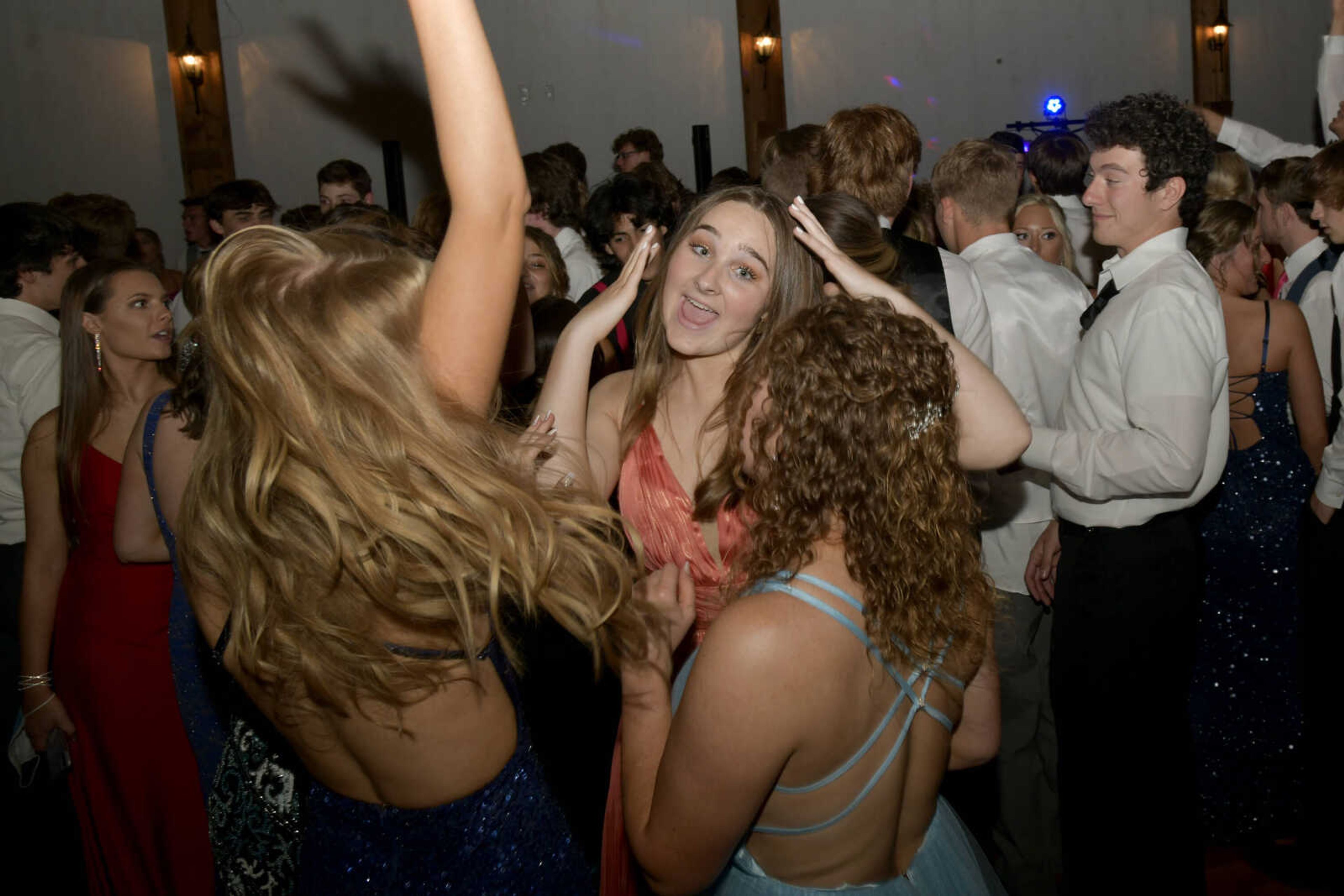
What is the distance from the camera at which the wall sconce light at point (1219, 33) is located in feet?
30.9

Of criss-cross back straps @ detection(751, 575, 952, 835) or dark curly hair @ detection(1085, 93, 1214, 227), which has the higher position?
dark curly hair @ detection(1085, 93, 1214, 227)

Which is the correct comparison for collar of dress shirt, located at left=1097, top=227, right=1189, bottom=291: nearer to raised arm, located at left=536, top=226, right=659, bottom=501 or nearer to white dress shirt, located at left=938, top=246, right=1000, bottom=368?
white dress shirt, located at left=938, top=246, right=1000, bottom=368

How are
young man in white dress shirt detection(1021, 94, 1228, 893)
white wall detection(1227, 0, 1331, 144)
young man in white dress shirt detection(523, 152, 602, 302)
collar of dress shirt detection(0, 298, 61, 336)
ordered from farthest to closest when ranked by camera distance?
white wall detection(1227, 0, 1331, 144) < young man in white dress shirt detection(523, 152, 602, 302) < collar of dress shirt detection(0, 298, 61, 336) < young man in white dress shirt detection(1021, 94, 1228, 893)

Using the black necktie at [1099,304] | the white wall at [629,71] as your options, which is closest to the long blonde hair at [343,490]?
the black necktie at [1099,304]

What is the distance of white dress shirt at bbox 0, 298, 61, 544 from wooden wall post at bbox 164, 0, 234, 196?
496 centimetres

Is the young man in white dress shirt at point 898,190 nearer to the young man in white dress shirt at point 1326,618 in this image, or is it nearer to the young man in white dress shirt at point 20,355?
the young man in white dress shirt at point 1326,618

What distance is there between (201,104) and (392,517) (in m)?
7.59

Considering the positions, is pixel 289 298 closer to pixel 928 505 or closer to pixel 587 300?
pixel 928 505

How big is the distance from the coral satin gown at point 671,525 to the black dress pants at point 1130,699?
35.5 inches

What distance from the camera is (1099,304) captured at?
228cm

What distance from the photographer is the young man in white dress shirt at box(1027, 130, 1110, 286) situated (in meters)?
4.16

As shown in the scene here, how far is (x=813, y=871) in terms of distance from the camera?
1.22 meters

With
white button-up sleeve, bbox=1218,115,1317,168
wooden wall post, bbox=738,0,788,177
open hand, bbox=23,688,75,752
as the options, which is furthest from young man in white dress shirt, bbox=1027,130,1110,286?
wooden wall post, bbox=738,0,788,177

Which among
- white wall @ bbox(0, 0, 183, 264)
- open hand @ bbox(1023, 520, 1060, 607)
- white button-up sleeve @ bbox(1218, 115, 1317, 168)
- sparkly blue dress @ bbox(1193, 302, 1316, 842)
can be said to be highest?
white wall @ bbox(0, 0, 183, 264)
